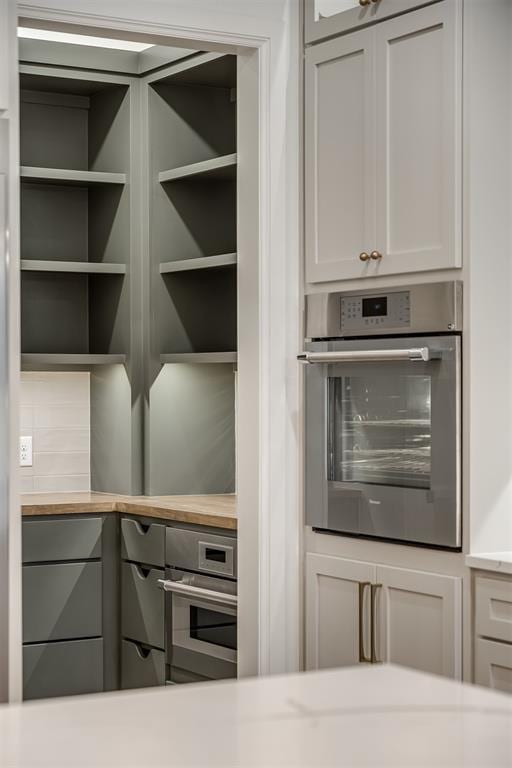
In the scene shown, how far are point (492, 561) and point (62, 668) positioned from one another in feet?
6.96

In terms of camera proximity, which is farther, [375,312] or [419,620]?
[375,312]

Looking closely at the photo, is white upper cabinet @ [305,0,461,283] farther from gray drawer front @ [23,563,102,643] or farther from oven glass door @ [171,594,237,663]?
gray drawer front @ [23,563,102,643]

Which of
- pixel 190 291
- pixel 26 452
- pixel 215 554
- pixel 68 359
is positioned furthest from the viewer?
pixel 26 452

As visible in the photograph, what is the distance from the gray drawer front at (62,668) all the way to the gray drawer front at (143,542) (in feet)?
1.31

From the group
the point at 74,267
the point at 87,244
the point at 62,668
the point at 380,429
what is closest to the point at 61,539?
the point at 62,668

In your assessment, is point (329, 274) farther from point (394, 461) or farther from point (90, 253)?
point (90, 253)

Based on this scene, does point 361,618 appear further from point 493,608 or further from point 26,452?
point 26,452

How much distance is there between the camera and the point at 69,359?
4480mm

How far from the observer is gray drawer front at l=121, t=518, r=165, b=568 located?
4.15 m

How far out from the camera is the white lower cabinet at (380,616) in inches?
116

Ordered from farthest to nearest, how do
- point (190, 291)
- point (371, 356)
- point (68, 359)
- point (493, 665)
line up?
point (190, 291), point (68, 359), point (371, 356), point (493, 665)

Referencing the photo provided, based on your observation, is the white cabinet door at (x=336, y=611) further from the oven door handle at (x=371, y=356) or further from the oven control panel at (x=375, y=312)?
the oven control panel at (x=375, y=312)

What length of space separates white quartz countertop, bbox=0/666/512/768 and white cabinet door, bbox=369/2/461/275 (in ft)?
6.29

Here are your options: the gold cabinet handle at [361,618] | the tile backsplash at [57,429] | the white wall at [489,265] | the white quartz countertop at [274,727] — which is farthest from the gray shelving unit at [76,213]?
the white quartz countertop at [274,727]
